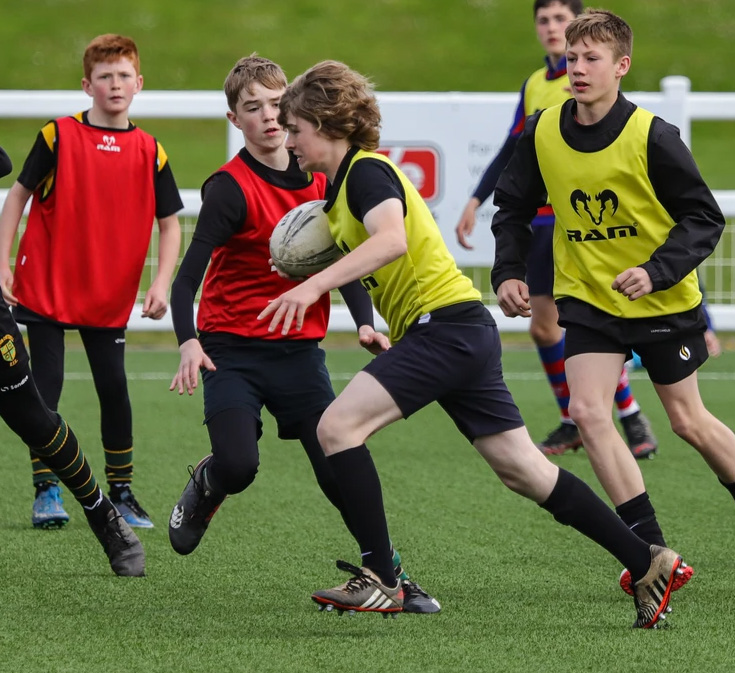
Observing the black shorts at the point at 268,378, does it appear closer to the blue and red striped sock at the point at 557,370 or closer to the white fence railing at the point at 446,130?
the blue and red striped sock at the point at 557,370

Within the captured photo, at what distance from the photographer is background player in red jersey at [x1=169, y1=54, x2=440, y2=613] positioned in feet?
14.9

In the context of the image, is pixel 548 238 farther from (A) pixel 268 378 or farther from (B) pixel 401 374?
(B) pixel 401 374

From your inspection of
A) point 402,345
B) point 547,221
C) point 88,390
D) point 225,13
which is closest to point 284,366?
point 402,345

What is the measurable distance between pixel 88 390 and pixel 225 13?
23.0m

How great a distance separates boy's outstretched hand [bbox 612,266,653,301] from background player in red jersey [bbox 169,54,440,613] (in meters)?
0.80

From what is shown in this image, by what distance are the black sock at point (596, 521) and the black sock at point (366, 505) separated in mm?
484

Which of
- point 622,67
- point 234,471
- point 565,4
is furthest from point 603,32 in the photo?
point 565,4

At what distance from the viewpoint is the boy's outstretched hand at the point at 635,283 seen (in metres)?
4.18

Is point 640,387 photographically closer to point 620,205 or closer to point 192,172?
point 620,205

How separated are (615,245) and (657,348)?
0.34m

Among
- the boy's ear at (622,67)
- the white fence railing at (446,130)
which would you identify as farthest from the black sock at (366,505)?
the white fence railing at (446,130)

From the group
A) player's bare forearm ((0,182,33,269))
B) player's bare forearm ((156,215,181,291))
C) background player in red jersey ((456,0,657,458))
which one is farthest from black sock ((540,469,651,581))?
background player in red jersey ((456,0,657,458))

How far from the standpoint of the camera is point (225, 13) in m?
31.1

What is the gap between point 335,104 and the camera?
4.08 m
